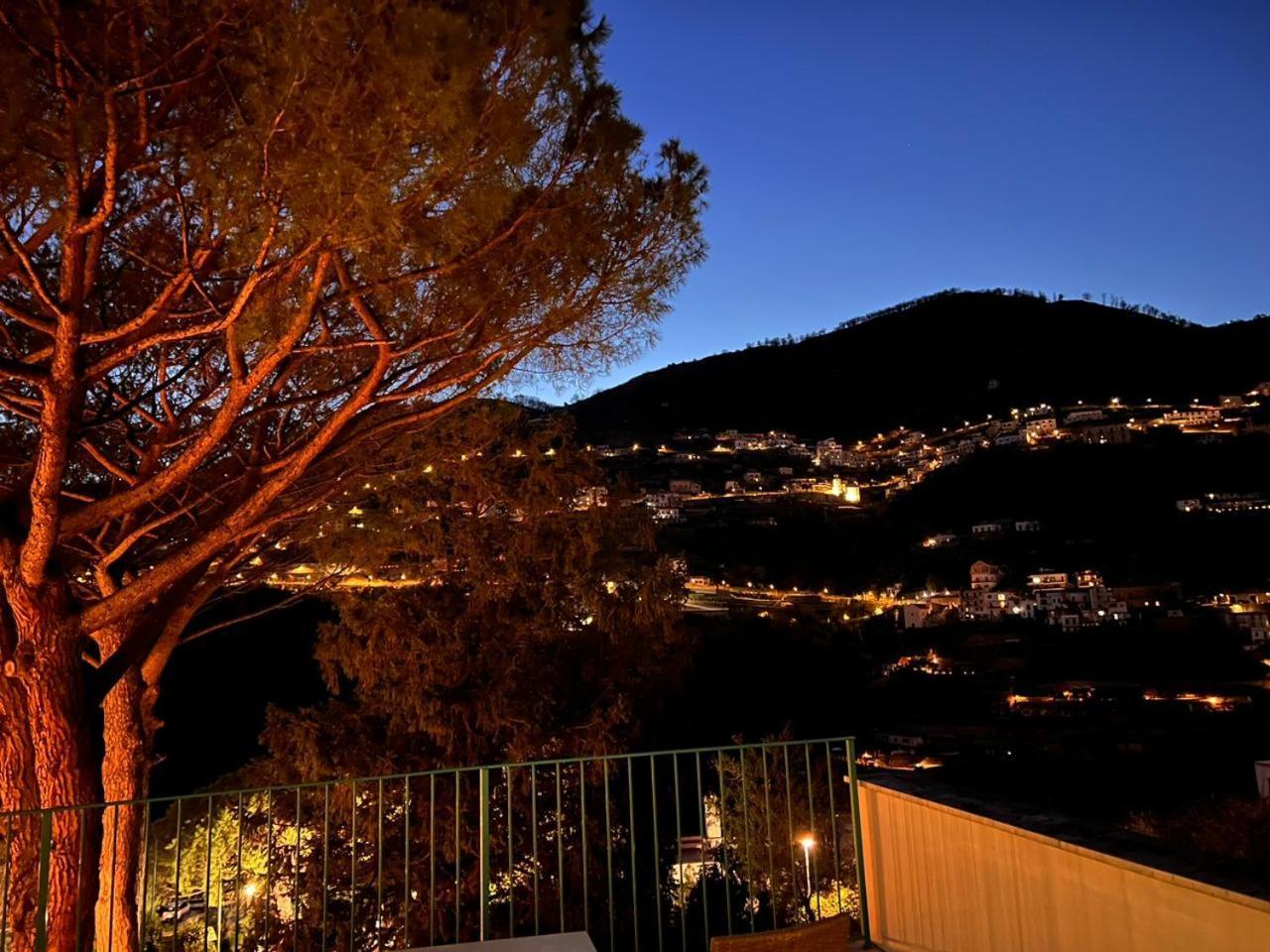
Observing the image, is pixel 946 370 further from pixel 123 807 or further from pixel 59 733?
pixel 59 733

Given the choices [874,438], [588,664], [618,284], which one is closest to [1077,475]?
[874,438]

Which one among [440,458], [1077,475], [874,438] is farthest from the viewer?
[874,438]

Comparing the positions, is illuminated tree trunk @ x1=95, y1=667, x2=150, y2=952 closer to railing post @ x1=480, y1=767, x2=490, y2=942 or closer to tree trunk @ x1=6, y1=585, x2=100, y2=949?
tree trunk @ x1=6, y1=585, x2=100, y2=949

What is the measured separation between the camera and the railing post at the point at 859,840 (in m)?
3.68

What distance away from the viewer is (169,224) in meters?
5.64

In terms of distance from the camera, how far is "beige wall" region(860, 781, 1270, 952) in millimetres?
2279

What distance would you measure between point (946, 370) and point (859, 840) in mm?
84942

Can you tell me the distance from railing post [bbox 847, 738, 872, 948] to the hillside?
52488 mm

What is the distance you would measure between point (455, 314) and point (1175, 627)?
132ft

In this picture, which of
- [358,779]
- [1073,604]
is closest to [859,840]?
[358,779]

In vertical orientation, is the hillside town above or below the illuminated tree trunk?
above

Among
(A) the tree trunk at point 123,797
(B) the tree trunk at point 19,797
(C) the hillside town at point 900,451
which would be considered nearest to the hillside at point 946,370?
(C) the hillside town at point 900,451

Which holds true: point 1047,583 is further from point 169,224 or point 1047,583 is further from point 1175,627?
point 169,224

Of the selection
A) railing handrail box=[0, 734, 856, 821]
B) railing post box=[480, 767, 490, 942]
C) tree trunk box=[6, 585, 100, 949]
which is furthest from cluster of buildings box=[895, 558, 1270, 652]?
tree trunk box=[6, 585, 100, 949]
